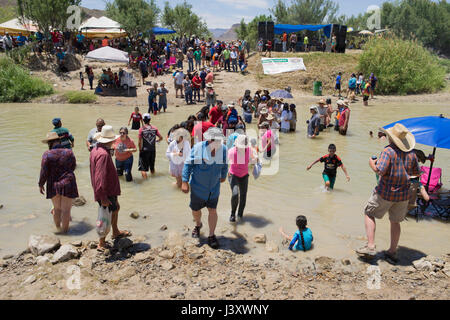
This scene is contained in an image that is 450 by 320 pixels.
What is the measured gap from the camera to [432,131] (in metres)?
6.04

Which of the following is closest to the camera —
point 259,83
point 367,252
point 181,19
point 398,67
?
point 367,252

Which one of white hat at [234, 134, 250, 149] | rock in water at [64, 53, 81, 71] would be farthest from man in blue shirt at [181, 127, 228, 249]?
rock in water at [64, 53, 81, 71]

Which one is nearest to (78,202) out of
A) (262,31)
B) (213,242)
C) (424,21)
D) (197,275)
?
(213,242)

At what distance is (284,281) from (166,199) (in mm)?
3706

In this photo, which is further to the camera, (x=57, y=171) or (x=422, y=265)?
(x=57, y=171)

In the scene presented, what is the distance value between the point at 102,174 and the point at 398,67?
2457 cm

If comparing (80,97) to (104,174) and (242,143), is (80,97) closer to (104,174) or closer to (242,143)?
(242,143)

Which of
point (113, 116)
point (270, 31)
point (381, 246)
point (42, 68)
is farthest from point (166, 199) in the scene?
point (270, 31)

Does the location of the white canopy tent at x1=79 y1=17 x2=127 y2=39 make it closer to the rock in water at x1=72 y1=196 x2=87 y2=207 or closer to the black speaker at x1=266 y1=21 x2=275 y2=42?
the black speaker at x1=266 y1=21 x2=275 y2=42

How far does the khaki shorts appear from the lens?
491 cm

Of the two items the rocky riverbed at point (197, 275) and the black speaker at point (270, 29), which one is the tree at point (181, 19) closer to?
the black speaker at point (270, 29)

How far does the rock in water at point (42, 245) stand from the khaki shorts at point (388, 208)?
4.47 meters

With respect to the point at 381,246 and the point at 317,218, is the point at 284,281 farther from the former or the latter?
the point at 317,218
